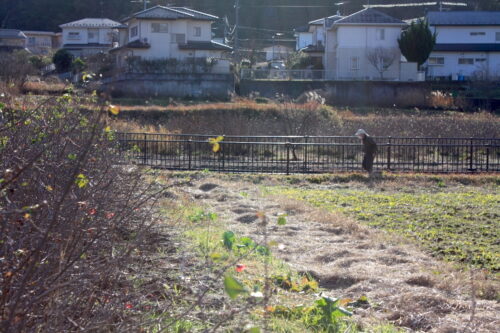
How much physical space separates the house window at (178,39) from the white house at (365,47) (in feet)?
36.8

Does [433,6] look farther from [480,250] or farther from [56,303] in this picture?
[56,303]

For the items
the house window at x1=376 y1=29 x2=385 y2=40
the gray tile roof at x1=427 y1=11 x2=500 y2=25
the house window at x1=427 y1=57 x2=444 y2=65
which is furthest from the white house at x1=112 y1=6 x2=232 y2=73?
the gray tile roof at x1=427 y1=11 x2=500 y2=25

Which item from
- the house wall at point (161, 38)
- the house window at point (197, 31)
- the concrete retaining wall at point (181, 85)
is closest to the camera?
the concrete retaining wall at point (181, 85)

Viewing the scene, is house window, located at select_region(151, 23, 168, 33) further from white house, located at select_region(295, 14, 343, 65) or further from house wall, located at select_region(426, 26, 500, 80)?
house wall, located at select_region(426, 26, 500, 80)

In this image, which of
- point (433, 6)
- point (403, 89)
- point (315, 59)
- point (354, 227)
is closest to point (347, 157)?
point (354, 227)

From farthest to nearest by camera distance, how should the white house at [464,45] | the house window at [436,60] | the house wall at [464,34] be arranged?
the house wall at [464,34] < the house window at [436,60] < the white house at [464,45]

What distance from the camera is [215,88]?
44000 mm

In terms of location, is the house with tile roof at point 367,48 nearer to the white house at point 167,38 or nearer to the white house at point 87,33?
the white house at point 167,38

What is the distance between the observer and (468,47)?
53.8 metres

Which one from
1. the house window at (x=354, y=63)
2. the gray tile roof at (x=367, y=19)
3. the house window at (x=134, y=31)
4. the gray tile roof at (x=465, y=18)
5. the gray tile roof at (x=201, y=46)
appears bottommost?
the house window at (x=354, y=63)

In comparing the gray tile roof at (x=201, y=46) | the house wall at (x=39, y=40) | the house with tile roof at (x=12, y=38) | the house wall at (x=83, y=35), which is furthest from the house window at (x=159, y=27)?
the house wall at (x=39, y=40)

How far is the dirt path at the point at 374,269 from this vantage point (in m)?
6.02

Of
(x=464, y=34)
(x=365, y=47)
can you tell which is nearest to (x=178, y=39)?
(x=365, y=47)

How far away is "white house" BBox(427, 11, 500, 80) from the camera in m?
53.3
